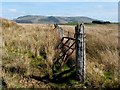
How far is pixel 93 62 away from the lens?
41.2 feet

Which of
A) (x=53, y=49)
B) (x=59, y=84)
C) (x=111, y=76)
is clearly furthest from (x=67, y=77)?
(x=53, y=49)

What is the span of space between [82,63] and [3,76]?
2306mm

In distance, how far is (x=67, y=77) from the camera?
11594 mm

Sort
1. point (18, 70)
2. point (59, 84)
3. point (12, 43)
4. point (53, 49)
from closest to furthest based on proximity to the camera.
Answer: point (59, 84) < point (18, 70) < point (53, 49) < point (12, 43)

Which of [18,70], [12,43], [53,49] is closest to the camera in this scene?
[18,70]

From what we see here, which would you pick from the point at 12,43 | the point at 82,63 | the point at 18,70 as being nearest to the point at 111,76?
the point at 82,63

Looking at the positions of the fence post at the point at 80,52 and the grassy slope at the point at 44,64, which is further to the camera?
the fence post at the point at 80,52

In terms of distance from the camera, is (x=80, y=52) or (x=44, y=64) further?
(x=44, y=64)

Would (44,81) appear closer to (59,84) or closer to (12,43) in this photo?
(59,84)

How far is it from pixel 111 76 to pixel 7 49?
5613 millimetres

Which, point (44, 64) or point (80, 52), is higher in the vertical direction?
point (80, 52)

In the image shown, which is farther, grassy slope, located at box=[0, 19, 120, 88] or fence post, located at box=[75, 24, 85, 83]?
fence post, located at box=[75, 24, 85, 83]

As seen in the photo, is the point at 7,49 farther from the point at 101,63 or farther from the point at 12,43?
the point at 101,63

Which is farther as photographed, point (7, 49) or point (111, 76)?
point (7, 49)
